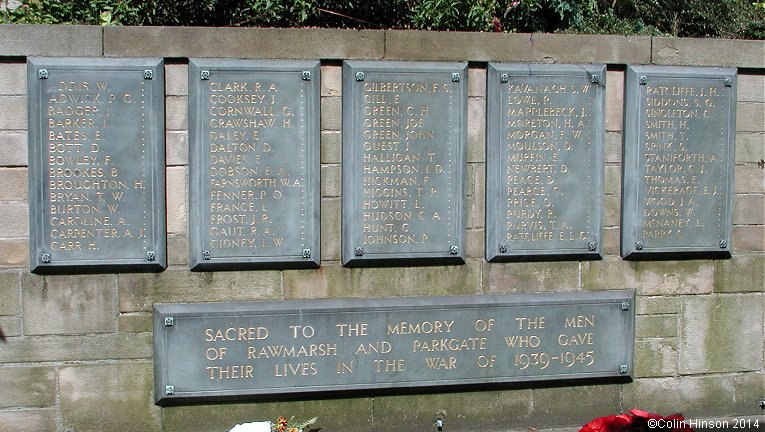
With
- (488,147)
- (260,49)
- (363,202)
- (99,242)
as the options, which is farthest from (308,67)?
(99,242)

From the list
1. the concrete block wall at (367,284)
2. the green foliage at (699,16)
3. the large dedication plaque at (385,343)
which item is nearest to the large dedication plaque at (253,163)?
the concrete block wall at (367,284)

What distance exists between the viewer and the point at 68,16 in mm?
7180

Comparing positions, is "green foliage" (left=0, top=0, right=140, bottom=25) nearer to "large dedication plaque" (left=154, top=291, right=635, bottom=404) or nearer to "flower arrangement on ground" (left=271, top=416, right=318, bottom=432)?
"large dedication plaque" (left=154, top=291, right=635, bottom=404)

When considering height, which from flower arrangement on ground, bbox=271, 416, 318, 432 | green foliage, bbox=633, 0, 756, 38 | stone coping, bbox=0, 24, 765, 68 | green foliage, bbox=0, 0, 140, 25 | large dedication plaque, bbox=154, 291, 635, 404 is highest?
green foliage, bbox=633, 0, 756, 38

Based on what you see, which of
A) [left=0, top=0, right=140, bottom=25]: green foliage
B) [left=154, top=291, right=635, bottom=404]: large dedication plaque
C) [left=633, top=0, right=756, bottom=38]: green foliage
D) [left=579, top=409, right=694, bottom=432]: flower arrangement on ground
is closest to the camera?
[left=579, top=409, right=694, bottom=432]: flower arrangement on ground

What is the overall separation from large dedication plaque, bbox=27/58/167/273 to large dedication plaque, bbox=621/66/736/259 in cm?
335

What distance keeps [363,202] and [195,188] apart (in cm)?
115

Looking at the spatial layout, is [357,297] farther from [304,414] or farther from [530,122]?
[530,122]

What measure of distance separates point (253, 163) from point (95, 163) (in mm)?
1033

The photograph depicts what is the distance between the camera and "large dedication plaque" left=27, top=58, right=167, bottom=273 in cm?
553

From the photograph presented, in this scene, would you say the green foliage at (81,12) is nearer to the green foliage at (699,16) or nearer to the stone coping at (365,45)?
the stone coping at (365,45)

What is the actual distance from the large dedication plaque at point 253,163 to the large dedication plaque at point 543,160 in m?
1.29

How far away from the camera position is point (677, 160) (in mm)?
6230

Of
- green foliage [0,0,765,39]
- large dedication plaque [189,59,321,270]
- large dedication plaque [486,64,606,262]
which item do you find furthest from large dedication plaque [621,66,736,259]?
large dedication plaque [189,59,321,270]
